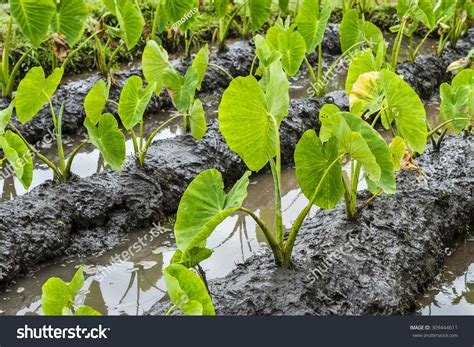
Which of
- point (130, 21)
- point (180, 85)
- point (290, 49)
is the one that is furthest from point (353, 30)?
point (180, 85)

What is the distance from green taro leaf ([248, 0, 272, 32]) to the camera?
484 centimetres

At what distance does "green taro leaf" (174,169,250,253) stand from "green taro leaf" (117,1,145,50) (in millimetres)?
1850

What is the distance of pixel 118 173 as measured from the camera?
132 inches

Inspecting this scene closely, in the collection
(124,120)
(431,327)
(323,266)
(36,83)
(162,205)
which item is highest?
(36,83)

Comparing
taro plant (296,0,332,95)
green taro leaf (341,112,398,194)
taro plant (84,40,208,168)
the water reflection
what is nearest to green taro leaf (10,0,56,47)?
taro plant (84,40,208,168)

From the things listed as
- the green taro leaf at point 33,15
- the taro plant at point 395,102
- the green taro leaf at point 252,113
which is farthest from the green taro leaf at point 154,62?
the green taro leaf at point 252,113

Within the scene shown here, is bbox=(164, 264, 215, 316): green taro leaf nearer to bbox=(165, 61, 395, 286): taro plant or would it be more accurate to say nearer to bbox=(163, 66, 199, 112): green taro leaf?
bbox=(165, 61, 395, 286): taro plant

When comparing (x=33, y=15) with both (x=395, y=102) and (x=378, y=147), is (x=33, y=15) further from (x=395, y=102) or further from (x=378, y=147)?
(x=378, y=147)

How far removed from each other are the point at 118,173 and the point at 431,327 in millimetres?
1747

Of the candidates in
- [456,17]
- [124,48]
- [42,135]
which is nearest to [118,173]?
[42,135]

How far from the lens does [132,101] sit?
3.10 metres

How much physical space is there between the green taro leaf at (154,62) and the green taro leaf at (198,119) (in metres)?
0.25

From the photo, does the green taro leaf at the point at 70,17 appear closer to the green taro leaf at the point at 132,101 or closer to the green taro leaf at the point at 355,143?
the green taro leaf at the point at 132,101

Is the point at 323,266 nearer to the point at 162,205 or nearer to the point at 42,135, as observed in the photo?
the point at 162,205
